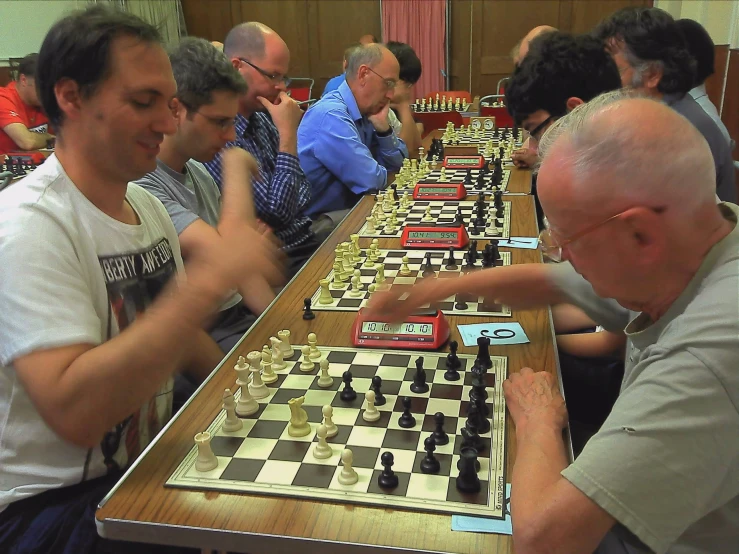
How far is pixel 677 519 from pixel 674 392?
0.71ft

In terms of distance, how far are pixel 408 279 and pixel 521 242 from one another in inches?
26.1

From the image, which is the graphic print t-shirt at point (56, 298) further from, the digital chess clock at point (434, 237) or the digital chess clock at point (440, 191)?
the digital chess clock at point (440, 191)

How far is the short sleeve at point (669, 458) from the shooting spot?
41.3 inches

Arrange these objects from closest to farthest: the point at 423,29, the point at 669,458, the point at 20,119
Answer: the point at 669,458 < the point at 20,119 < the point at 423,29

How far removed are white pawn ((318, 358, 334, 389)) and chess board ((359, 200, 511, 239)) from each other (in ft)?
4.54

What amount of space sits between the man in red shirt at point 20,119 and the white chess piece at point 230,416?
480 cm

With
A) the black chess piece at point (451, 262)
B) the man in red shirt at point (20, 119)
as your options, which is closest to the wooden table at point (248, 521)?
the black chess piece at point (451, 262)

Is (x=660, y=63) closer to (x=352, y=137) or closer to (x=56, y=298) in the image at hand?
(x=352, y=137)

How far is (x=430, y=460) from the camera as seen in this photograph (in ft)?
4.51

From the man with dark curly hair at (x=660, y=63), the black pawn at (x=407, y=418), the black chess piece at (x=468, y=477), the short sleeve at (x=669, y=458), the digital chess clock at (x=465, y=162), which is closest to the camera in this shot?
the short sleeve at (x=669, y=458)

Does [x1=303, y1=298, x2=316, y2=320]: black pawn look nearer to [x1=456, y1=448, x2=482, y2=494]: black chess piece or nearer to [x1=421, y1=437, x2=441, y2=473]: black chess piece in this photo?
[x1=421, y1=437, x2=441, y2=473]: black chess piece

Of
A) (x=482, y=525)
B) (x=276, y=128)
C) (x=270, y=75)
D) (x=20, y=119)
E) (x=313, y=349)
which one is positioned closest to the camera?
(x=482, y=525)

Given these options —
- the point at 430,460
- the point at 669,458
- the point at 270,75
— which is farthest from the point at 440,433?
the point at 270,75

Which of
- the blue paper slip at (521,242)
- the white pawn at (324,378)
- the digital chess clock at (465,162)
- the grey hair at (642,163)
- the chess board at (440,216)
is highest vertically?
the grey hair at (642,163)
